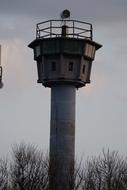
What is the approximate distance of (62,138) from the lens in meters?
53.0

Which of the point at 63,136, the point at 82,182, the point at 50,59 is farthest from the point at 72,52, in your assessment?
the point at 82,182

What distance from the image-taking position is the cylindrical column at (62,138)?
53.0 meters

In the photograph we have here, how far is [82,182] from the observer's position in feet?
193

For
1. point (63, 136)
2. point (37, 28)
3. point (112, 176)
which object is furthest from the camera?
point (112, 176)

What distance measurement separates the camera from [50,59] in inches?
2170

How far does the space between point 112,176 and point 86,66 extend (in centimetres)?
1192

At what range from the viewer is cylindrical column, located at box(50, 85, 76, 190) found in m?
53.0

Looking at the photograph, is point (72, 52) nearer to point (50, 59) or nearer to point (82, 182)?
point (50, 59)

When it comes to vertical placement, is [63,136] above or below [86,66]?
below

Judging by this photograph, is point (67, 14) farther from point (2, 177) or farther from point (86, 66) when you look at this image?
point (2, 177)

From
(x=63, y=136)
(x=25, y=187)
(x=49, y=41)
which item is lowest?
(x=25, y=187)

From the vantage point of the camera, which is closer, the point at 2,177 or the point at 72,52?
the point at 72,52

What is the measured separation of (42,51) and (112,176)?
581 inches

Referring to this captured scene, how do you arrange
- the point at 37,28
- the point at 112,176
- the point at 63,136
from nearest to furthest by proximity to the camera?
the point at 63,136
the point at 37,28
the point at 112,176
